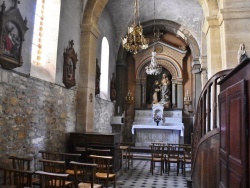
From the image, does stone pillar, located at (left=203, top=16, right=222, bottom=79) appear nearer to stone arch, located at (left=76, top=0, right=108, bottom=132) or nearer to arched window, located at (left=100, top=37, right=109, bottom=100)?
stone arch, located at (left=76, top=0, right=108, bottom=132)

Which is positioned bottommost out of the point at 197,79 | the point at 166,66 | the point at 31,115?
the point at 31,115

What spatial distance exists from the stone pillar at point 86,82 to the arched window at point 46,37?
160cm

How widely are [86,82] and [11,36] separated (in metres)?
3.54

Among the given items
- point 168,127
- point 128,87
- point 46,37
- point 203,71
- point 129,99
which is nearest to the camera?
point 46,37

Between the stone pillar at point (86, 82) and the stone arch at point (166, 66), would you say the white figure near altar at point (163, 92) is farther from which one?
the stone pillar at point (86, 82)

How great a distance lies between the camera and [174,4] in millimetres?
11664

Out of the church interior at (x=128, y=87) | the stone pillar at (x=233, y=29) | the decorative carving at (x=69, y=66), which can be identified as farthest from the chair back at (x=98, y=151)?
the stone pillar at (x=233, y=29)

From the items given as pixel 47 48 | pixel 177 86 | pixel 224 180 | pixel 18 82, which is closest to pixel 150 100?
pixel 177 86

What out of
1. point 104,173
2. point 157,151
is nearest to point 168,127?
point 157,151

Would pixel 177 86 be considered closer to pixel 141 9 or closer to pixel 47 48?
pixel 141 9

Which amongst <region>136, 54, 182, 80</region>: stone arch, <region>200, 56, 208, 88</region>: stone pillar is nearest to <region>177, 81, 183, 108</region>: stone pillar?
<region>136, 54, 182, 80</region>: stone arch

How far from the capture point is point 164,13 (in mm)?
12648

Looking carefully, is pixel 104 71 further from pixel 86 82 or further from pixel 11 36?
pixel 11 36

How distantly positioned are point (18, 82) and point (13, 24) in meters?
1.21
